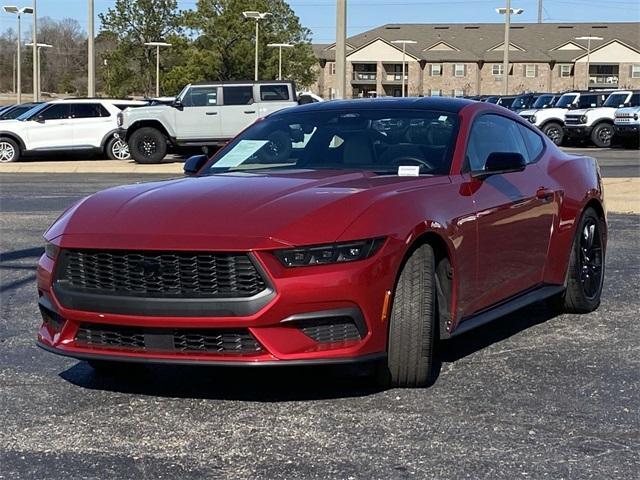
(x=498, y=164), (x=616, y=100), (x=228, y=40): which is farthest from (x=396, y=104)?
(x=228, y=40)

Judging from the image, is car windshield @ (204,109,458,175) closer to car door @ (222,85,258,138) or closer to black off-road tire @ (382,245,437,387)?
black off-road tire @ (382,245,437,387)

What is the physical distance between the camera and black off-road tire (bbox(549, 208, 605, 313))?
7188 millimetres

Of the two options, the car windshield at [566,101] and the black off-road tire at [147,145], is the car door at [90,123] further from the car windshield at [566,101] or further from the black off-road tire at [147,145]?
the car windshield at [566,101]

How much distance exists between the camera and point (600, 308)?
768cm

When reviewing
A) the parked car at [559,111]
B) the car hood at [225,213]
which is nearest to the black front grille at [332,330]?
the car hood at [225,213]

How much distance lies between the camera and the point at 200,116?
2522 centimetres

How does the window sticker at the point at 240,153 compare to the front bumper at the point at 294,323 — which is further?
the window sticker at the point at 240,153

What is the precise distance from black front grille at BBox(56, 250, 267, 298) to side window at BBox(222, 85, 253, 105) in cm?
2072

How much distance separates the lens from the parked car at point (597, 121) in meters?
33.2

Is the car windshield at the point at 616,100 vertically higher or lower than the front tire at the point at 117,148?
higher

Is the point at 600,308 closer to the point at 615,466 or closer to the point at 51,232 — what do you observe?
the point at 615,466

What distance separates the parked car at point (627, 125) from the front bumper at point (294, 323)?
28373 millimetres

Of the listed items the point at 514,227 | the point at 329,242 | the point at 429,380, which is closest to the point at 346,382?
the point at 429,380

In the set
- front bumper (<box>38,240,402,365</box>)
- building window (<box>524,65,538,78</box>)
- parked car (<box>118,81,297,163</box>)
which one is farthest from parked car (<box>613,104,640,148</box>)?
building window (<box>524,65,538,78</box>)
